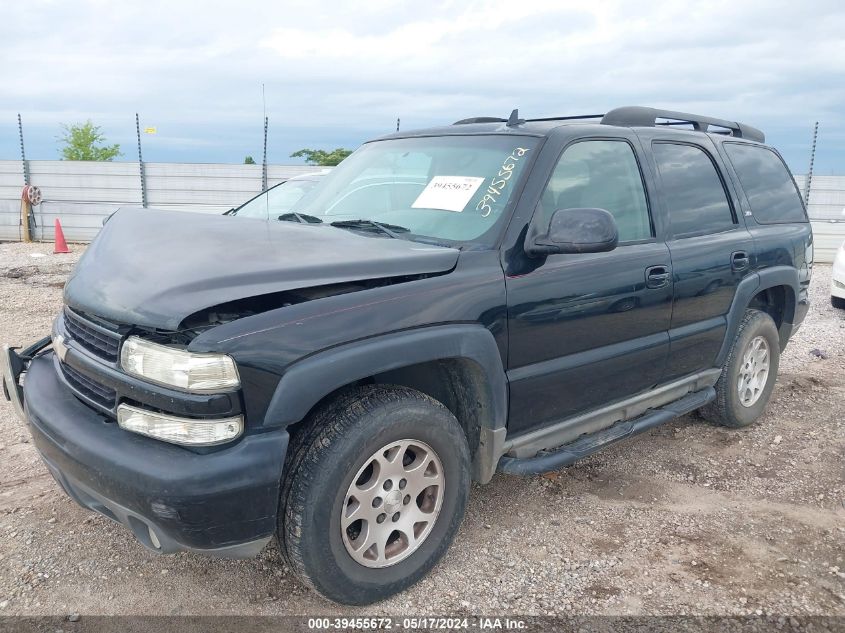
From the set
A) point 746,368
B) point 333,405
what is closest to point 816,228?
point 746,368

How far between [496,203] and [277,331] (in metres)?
1.25

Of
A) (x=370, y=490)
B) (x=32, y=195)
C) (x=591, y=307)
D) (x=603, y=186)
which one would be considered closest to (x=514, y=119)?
(x=603, y=186)

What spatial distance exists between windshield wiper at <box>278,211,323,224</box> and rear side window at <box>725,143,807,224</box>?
2654 mm

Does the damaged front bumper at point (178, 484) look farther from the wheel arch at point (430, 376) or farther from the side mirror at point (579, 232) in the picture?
the side mirror at point (579, 232)

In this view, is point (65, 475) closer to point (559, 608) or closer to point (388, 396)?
point (388, 396)

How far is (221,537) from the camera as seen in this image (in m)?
2.26

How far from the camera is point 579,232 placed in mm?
2793

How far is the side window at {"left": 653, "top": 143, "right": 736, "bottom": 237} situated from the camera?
378 centimetres

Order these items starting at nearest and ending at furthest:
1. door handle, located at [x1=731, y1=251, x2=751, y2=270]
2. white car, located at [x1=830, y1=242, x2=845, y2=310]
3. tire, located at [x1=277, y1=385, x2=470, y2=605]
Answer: tire, located at [x1=277, y1=385, x2=470, y2=605]
door handle, located at [x1=731, y1=251, x2=751, y2=270]
white car, located at [x1=830, y1=242, x2=845, y2=310]

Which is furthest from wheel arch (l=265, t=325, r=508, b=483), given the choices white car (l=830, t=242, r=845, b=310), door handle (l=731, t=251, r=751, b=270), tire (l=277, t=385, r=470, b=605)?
white car (l=830, t=242, r=845, b=310)

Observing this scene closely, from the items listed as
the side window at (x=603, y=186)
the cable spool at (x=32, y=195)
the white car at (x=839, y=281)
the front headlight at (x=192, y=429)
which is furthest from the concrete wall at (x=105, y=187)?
the front headlight at (x=192, y=429)

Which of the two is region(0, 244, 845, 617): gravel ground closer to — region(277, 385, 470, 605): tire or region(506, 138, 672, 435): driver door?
region(277, 385, 470, 605): tire

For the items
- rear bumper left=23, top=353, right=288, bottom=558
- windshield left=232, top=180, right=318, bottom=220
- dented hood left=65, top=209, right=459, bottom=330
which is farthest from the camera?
windshield left=232, top=180, right=318, bottom=220

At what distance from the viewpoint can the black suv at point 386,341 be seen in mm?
2236
